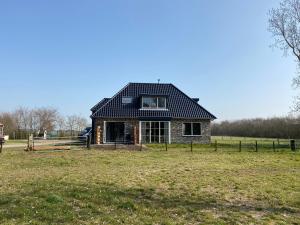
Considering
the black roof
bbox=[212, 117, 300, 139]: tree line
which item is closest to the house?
the black roof

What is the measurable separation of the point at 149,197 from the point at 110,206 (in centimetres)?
150

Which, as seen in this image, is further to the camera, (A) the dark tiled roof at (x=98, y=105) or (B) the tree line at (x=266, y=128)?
(B) the tree line at (x=266, y=128)

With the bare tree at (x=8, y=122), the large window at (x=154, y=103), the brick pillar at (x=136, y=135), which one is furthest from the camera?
the bare tree at (x=8, y=122)

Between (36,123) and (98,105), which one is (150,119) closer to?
(98,105)

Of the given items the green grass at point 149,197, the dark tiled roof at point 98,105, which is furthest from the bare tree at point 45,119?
the green grass at point 149,197

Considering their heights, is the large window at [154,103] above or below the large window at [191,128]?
above

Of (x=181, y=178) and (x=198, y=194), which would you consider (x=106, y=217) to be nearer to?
(x=198, y=194)

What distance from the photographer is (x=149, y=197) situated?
9461 millimetres

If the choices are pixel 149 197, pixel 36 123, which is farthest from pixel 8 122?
pixel 149 197

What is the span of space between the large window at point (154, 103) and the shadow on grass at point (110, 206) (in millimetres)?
26553

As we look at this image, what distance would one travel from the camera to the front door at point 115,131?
1405 inches

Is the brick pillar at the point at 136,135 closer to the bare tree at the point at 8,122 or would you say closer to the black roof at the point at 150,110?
the black roof at the point at 150,110

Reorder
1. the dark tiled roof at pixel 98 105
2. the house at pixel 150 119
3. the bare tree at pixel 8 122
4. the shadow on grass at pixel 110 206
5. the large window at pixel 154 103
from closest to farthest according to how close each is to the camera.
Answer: the shadow on grass at pixel 110 206 → the house at pixel 150 119 → the large window at pixel 154 103 → the dark tiled roof at pixel 98 105 → the bare tree at pixel 8 122

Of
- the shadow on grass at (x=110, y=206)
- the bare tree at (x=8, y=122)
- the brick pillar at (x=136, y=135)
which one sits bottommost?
the shadow on grass at (x=110, y=206)
